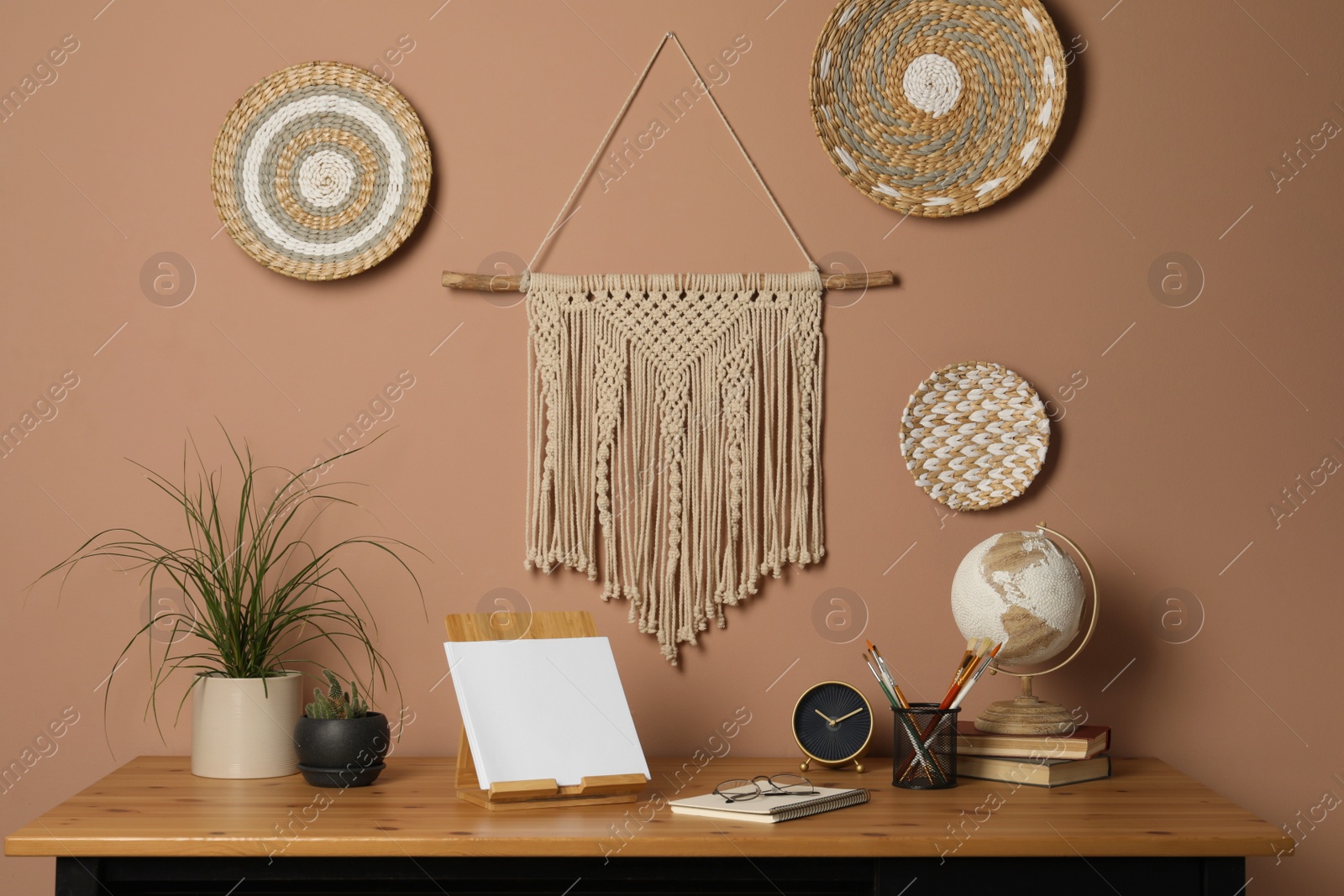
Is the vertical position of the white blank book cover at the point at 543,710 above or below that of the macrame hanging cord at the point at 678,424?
below

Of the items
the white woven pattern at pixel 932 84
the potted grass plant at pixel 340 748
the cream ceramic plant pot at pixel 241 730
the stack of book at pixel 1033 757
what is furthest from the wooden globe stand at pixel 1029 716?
the cream ceramic plant pot at pixel 241 730

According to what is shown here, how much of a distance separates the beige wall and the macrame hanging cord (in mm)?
49

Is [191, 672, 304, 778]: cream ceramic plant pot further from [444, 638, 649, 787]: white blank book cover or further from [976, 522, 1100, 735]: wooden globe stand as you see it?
[976, 522, 1100, 735]: wooden globe stand

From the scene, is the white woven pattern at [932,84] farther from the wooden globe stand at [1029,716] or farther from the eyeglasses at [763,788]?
the eyeglasses at [763,788]

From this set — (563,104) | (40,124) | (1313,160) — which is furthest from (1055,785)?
(40,124)

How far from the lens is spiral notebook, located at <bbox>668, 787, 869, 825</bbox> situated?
128 centimetres

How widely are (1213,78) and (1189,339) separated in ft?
1.45

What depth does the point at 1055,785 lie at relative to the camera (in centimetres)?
146

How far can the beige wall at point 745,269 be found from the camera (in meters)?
1.71

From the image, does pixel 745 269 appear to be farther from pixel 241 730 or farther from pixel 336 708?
pixel 241 730

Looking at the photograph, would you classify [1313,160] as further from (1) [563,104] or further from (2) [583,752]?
(2) [583,752]

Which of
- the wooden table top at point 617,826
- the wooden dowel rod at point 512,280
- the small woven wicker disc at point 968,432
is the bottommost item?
the wooden table top at point 617,826

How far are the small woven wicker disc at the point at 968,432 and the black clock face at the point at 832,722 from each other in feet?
1.22

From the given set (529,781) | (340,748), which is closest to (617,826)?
(529,781)
